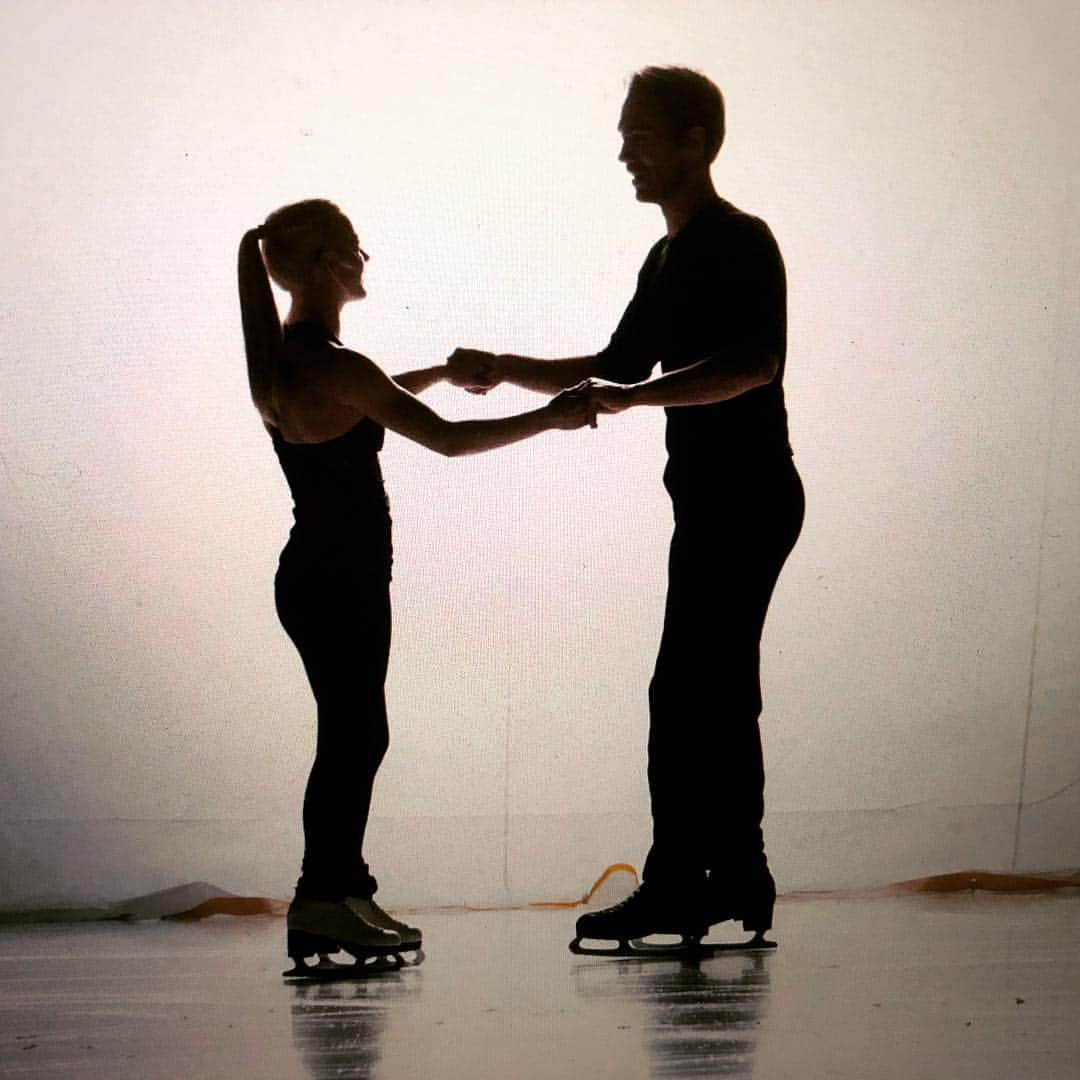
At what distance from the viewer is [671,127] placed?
2822mm

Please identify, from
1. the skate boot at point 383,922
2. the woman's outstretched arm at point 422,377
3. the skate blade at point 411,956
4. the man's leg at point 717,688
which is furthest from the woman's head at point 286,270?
the skate blade at point 411,956

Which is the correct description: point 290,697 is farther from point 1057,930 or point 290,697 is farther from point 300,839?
point 1057,930

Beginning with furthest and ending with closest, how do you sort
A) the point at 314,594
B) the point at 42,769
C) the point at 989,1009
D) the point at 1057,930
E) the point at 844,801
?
the point at 844,801 → the point at 42,769 → the point at 1057,930 → the point at 314,594 → the point at 989,1009

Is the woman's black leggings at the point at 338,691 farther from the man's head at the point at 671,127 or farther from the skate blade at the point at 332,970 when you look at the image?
the man's head at the point at 671,127

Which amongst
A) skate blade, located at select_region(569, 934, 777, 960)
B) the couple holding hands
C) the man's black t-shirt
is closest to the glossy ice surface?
skate blade, located at select_region(569, 934, 777, 960)

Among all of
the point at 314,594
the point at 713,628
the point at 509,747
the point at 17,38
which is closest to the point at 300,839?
the point at 509,747

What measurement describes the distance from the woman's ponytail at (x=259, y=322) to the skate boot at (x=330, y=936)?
2.89ft

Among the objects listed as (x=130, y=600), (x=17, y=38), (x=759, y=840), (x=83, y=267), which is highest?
(x=17, y=38)

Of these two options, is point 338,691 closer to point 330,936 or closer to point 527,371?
point 330,936

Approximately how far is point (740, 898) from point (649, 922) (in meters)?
0.18

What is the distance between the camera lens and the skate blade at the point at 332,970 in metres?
2.66

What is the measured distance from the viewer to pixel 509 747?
3.42 meters

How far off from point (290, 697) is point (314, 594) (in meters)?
0.75

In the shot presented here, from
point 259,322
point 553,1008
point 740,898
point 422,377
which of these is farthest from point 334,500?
point 740,898
